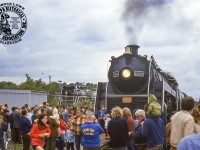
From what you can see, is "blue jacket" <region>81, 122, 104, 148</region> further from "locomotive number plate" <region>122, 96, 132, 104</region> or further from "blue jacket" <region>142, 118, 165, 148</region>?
"locomotive number plate" <region>122, 96, 132, 104</region>

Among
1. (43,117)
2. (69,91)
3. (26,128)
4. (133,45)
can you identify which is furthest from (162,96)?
(69,91)

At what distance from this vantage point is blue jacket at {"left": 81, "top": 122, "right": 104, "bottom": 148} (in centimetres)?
992

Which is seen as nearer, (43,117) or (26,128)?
(43,117)

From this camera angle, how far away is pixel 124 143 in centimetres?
891

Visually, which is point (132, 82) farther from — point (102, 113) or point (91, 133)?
point (91, 133)

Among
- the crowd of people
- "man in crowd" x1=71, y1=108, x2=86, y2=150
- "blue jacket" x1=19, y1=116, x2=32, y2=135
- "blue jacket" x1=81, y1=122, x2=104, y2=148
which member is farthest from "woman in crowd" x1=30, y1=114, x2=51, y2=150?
"blue jacket" x1=19, y1=116, x2=32, y2=135

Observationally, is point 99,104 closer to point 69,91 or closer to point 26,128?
point 26,128

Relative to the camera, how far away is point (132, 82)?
16.3 metres

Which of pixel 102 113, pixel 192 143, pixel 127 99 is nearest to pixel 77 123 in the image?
pixel 127 99

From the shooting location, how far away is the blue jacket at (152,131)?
26.4 ft

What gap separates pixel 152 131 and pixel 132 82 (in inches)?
323

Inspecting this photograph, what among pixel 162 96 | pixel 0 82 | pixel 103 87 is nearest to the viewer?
pixel 162 96

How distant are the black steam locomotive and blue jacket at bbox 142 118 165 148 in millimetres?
7485

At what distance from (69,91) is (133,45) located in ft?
99.5
